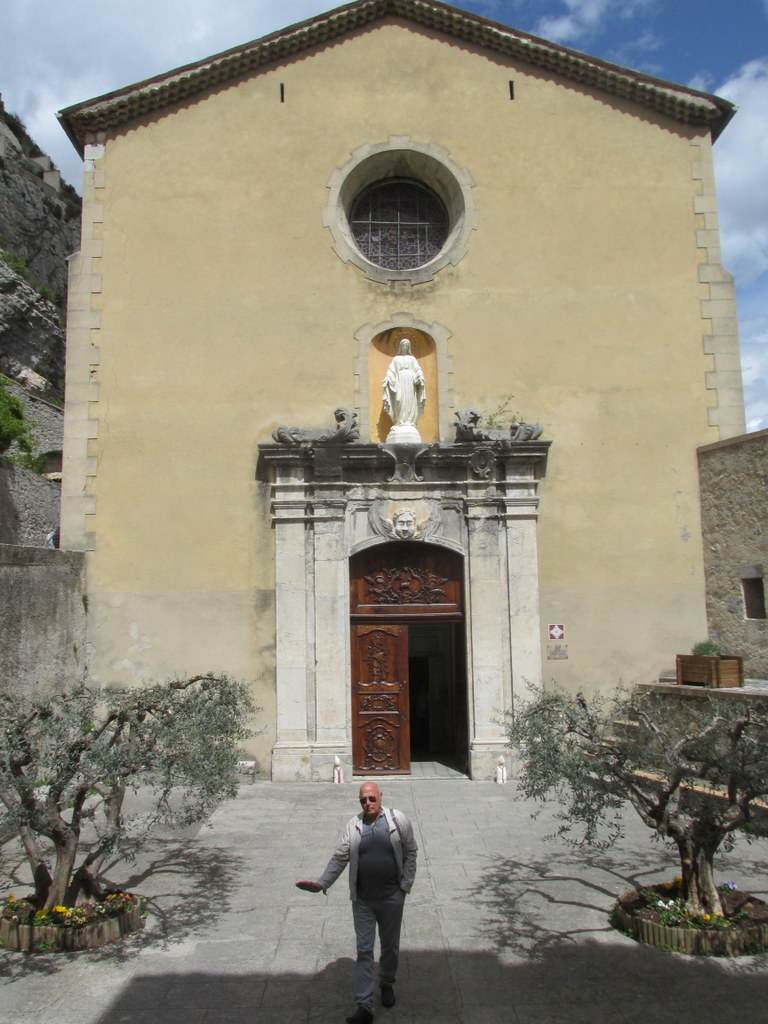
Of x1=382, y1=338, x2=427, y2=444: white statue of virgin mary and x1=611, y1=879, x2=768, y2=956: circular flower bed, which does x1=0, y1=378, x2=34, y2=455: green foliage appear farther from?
x1=611, y1=879, x2=768, y2=956: circular flower bed

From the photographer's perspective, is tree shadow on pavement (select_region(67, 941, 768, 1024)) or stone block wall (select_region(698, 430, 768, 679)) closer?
tree shadow on pavement (select_region(67, 941, 768, 1024))

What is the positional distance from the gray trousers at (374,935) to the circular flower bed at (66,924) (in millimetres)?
1975

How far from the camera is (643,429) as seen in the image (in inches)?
504

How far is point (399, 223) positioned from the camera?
14.0 meters

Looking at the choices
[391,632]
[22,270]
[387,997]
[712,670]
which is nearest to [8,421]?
[391,632]

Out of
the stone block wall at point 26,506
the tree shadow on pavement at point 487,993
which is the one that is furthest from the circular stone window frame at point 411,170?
the tree shadow on pavement at point 487,993

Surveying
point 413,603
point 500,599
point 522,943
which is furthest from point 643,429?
point 522,943

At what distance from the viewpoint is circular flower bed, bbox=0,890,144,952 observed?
19.7 ft

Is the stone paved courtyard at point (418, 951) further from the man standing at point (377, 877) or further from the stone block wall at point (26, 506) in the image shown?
the stone block wall at point (26, 506)

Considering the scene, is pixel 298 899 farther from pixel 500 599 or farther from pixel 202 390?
pixel 202 390

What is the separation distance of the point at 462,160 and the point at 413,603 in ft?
22.4

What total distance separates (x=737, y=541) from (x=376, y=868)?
8557mm

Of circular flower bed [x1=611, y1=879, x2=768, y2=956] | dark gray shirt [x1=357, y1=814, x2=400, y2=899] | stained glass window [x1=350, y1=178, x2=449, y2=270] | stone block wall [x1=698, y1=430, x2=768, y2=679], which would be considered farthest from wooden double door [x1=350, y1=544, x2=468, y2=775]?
dark gray shirt [x1=357, y1=814, x2=400, y2=899]

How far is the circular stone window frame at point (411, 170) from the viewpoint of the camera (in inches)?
518
